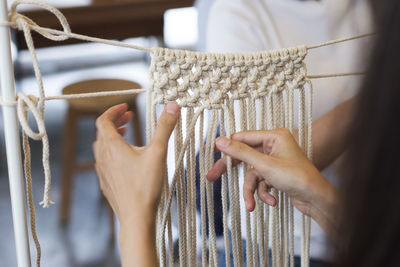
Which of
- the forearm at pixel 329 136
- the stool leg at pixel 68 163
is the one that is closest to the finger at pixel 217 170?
the forearm at pixel 329 136

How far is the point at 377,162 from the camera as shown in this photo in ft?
1.52

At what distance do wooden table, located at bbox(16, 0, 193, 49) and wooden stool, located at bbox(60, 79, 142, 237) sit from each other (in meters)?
0.58

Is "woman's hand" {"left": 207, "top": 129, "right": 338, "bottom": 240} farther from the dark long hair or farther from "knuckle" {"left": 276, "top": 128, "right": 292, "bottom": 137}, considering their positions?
the dark long hair

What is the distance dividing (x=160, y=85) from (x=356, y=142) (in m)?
0.30

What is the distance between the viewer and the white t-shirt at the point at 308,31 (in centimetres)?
101

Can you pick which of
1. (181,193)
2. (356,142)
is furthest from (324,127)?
(356,142)

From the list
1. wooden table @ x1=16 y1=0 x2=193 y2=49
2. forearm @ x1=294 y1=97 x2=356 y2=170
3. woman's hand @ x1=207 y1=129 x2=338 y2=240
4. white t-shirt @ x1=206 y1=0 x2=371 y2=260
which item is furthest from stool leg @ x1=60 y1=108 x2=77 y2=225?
woman's hand @ x1=207 y1=129 x2=338 y2=240

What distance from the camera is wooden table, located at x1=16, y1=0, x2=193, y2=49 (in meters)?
2.25

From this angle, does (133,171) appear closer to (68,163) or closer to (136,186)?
(136,186)

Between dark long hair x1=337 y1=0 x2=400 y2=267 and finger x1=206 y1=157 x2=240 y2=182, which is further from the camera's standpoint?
finger x1=206 y1=157 x2=240 y2=182

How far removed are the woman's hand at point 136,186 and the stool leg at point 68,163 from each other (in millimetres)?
1271

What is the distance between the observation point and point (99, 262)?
1.93m

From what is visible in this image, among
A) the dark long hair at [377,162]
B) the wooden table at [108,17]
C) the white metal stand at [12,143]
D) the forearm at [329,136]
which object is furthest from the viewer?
the wooden table at [108,17]

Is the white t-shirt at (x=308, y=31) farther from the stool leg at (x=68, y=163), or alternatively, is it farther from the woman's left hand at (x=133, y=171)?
the stool leg at (x=68, y=163)
